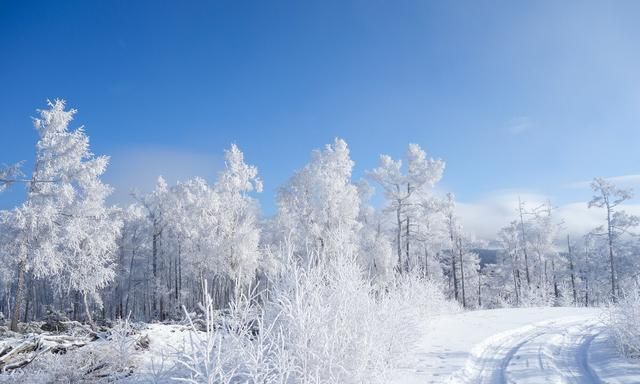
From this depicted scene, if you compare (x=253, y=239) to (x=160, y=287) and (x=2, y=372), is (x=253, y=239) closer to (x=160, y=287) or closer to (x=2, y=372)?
(x=160, y=287)

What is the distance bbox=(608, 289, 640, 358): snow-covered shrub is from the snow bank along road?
12.9 inches

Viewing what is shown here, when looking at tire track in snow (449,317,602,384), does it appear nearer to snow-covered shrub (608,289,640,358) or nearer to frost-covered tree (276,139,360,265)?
snow-covered shrub (608,289,640,358)

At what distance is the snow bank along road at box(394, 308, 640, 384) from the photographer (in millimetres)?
7613


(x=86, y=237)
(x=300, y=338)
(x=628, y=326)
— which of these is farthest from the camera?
(x=86, y=237)

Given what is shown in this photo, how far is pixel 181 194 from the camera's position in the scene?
29.6 metres

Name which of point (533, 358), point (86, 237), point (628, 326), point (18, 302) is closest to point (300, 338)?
point (533, 358)

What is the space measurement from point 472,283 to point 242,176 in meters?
33.8

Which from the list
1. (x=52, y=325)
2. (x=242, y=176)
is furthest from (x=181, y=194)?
(x=52, y=325)

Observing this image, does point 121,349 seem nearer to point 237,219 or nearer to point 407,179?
point 237,219

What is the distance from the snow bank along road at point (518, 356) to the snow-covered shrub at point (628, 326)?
0.33 meters

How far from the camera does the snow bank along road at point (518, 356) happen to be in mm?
7613

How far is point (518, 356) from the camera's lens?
935 cm

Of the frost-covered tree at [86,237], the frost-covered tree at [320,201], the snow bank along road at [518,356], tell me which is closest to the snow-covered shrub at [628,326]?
the snow bank along road at [518,356]

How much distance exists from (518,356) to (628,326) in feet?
9.59
